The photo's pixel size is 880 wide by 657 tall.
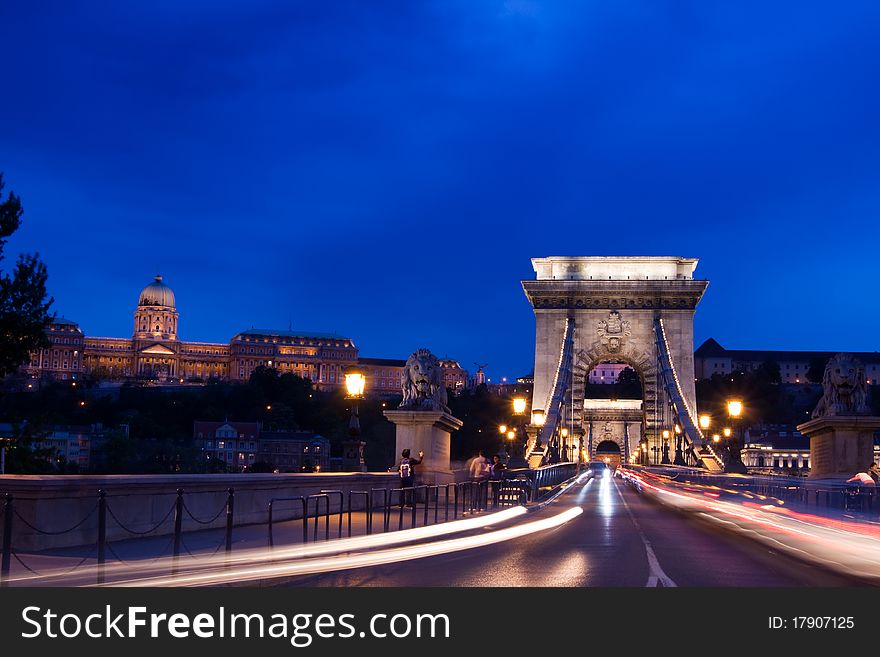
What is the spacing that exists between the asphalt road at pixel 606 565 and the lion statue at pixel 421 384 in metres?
9.51

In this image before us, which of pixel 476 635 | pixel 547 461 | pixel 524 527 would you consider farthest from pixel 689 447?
pixel 476 635

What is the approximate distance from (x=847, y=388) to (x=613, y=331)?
70964 mm

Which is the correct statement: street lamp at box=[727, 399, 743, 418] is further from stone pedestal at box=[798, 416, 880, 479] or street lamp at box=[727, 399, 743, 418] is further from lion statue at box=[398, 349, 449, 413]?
lion statue at box=[398, 349, 449, 413]

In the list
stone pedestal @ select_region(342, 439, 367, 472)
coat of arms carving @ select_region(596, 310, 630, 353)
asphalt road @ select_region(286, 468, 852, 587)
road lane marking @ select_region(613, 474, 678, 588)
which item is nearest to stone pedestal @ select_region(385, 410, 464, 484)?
stone pedestal @ select_region(342, 439, 367, 472)

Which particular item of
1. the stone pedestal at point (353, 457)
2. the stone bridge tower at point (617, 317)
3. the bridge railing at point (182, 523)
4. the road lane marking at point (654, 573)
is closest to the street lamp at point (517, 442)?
the bridge railing at point (182, 523)

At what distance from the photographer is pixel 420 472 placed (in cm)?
2964

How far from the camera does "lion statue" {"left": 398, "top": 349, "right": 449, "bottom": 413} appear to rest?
30.1 metres

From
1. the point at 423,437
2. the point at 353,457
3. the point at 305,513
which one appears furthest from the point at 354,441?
the point at 305,513

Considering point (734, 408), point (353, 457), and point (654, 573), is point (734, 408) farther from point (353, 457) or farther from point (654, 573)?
point (654, 573)

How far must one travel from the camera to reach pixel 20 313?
129 feet

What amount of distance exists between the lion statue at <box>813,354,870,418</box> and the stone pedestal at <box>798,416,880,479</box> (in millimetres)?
513

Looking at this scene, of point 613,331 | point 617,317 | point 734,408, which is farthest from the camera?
point 613,331

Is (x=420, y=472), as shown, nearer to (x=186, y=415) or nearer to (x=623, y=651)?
(x=623, y=651)

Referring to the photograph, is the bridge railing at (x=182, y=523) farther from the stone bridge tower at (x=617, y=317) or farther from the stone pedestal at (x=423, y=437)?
the stone bridge tower at (x=617, y=317)
